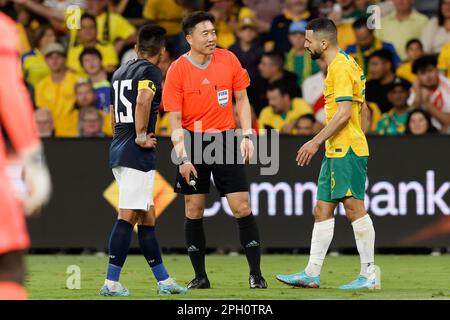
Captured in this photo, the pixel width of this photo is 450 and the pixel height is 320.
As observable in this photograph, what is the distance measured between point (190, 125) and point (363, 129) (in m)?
1.43

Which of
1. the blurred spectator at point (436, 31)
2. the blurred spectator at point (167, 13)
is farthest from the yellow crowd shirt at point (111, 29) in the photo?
the blurred spectator at point (436, 31)

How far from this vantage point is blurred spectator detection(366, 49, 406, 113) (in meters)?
14.4

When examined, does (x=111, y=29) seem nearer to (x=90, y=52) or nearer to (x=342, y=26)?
(x=90, y=52)

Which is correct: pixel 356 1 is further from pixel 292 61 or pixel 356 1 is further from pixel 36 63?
pixel 36 63

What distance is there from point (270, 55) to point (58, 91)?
2.83m

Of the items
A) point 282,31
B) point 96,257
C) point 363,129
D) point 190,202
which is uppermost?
point 282,31

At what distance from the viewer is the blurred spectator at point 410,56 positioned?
14.9 metres

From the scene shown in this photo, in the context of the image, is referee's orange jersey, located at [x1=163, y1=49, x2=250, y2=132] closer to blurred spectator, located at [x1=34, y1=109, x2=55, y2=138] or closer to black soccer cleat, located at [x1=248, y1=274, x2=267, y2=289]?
black soccer cleat, located at [x1=248, y1=274, x2=267, y2=289]

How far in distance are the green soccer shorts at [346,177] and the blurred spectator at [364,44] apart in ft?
19.0

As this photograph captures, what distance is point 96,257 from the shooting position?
1328 cm

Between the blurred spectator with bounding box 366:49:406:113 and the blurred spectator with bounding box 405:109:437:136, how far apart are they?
52 cm

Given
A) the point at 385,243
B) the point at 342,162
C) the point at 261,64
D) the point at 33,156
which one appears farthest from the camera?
the point at 261,64

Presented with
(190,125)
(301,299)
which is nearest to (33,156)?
(301,299)

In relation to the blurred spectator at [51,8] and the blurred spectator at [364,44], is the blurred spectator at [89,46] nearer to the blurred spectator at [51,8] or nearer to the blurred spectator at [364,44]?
the blurred spectator at [51,8]
